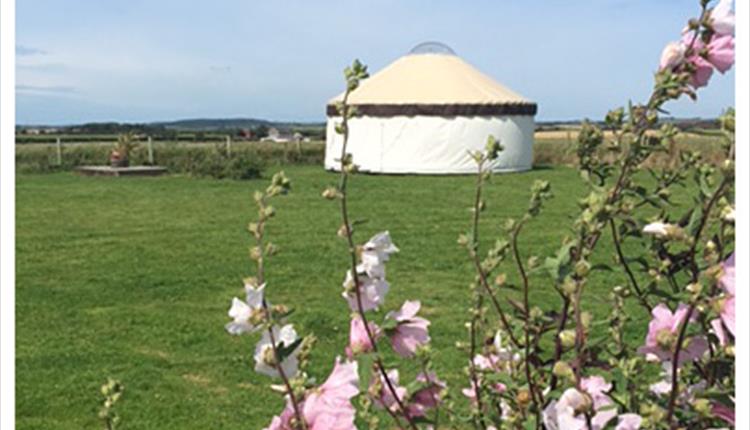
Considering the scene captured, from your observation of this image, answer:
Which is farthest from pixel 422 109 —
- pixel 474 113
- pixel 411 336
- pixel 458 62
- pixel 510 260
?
pixel 411 336

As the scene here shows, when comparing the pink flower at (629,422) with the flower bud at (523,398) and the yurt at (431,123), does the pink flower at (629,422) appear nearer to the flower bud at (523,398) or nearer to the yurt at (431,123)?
the flower bud at (523,398)

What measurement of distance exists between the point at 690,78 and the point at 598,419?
34 centimetres

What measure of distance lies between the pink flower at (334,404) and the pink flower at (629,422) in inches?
8.3

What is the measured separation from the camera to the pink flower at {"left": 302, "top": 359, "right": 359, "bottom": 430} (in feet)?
2.45

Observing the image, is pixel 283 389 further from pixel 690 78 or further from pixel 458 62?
pixel 458 62

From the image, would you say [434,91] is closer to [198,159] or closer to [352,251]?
[198,159]

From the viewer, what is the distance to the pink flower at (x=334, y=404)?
748mm

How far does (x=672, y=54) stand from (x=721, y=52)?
0.14ft

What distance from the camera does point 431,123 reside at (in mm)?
14656

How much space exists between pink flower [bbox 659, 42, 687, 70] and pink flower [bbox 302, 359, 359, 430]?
1.35 ft

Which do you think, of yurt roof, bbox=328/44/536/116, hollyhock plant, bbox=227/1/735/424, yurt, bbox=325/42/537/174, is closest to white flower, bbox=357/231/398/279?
hollyhock plant, bbox=227/1/735/424

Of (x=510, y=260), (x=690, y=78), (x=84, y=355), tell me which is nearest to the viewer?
(x=690, y=78)

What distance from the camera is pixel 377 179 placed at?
551 inches

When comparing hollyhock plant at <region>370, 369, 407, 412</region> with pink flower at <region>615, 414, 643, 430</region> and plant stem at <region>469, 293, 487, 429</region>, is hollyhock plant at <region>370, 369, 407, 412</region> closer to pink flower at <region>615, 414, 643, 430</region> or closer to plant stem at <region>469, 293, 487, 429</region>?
plant stem at <region>469, 293, 487, 429</region>
